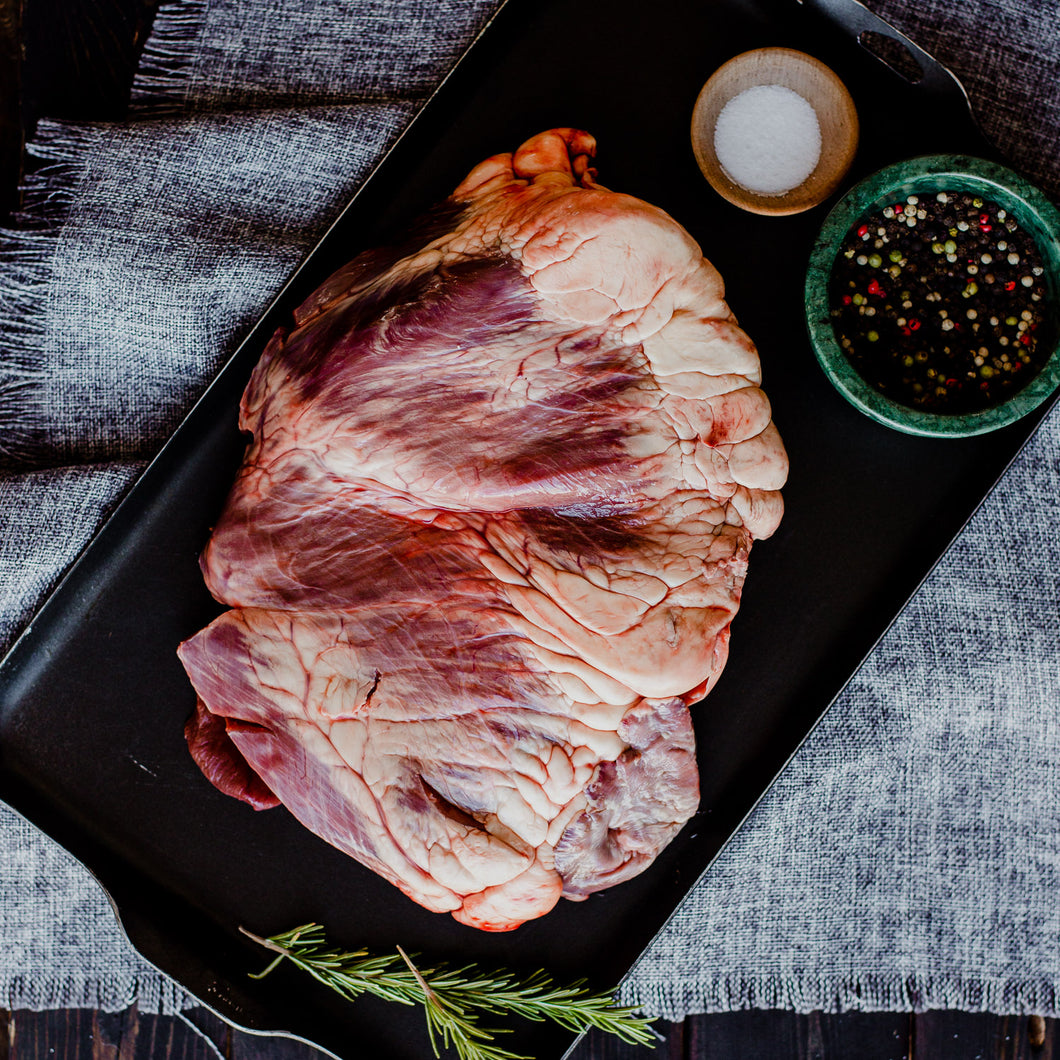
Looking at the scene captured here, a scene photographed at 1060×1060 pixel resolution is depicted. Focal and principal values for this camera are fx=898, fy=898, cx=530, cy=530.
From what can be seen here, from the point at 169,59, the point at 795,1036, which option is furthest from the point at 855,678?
the point at 169,59

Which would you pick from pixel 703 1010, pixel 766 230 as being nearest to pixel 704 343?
pixel 766 230

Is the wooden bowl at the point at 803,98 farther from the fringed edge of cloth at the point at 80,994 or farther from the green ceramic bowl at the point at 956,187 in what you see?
the fringed edge of cloth at the point at 80,994

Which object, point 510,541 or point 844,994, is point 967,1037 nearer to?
point 844,994

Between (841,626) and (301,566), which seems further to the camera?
(841,626)

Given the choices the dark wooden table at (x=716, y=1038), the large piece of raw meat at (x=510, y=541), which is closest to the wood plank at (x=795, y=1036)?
the dark wooden table at (x=716, y=1038)

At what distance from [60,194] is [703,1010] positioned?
2958mm

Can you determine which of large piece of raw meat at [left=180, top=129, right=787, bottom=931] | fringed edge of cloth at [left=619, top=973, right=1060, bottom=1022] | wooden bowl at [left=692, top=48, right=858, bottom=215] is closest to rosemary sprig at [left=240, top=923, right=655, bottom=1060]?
fringed edge of cloth at [left=619, top=973, right=1060, bottom=1022]

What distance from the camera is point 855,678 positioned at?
100 inches

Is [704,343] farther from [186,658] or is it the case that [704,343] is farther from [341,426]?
[186,658]

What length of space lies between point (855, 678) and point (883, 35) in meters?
1.70

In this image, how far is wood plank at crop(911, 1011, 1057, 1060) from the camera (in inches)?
105

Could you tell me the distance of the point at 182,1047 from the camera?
267cm

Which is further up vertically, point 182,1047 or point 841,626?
point 841,626

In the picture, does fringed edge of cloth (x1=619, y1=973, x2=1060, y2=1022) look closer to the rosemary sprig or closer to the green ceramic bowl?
the rosemary sprig
